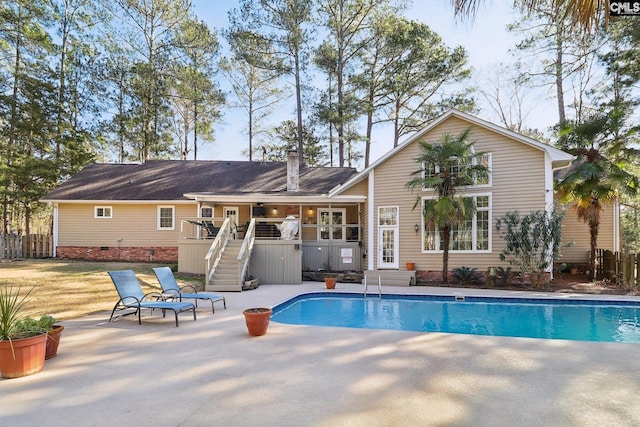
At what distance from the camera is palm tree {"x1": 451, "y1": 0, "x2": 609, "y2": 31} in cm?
210

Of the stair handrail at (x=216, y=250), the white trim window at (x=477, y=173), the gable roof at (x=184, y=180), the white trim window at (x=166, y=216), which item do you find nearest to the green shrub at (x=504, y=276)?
the white trim window at (x=477, y=173)

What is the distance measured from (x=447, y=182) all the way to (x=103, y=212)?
16.4 m

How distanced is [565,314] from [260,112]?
951 inches

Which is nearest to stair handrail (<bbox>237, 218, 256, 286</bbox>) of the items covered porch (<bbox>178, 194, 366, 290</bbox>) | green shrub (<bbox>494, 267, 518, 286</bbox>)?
covered porch (<bbox>178, 194, 366, 290</bbox>)

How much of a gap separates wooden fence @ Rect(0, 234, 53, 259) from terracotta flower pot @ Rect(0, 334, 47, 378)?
52.3 feet

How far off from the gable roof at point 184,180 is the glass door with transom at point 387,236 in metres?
4.08

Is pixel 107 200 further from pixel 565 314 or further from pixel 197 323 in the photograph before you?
pixel 565 314

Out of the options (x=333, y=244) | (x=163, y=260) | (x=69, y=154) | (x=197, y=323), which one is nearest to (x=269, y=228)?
(x=333, y=244)

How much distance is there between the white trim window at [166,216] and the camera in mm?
17406

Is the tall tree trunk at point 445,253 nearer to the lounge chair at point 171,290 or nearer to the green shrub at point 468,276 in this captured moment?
the green shrub at point 468,276

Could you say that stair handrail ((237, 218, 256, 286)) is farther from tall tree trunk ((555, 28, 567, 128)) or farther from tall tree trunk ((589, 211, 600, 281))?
tall tree trunk ((555, 28, 567, 128))

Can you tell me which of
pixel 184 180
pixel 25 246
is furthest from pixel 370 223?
pixel 25 246

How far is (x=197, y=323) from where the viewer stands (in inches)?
262

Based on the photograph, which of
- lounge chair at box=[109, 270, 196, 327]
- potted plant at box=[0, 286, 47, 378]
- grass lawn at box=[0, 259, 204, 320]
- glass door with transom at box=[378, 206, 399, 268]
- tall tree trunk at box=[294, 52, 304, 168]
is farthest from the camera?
tall tree trunk at box=[294, 52, 304, 168]
